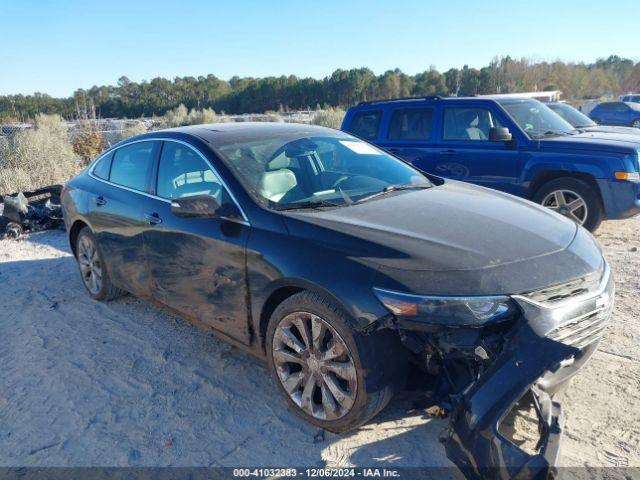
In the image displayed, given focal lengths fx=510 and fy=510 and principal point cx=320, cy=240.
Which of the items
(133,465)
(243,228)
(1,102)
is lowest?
(133,465)

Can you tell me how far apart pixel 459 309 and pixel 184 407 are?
1931mm

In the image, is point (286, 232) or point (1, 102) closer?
point (286, 232)

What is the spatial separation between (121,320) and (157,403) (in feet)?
5.13

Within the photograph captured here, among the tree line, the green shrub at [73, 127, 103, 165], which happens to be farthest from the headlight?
the tree line

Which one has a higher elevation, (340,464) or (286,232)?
(286,232)

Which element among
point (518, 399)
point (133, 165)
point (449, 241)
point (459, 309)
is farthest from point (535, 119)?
point (518, 399)

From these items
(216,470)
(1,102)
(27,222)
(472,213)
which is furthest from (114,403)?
(1,102)

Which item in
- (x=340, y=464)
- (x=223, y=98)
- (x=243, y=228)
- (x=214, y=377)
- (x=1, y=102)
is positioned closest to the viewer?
(x=340, y=464)

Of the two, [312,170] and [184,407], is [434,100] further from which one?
[184,407]

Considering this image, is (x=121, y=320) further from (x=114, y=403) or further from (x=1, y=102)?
(x=1, y=102)

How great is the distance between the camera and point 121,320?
470cm

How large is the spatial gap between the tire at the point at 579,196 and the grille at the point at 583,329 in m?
4.15

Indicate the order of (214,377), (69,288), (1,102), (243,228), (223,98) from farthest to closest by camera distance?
(223,98), (1,102), (69,288), (214,377), (243,228)

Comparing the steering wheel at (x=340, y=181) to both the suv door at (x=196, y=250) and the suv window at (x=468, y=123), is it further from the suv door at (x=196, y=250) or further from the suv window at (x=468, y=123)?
the suv window at (x=468, y=123)
